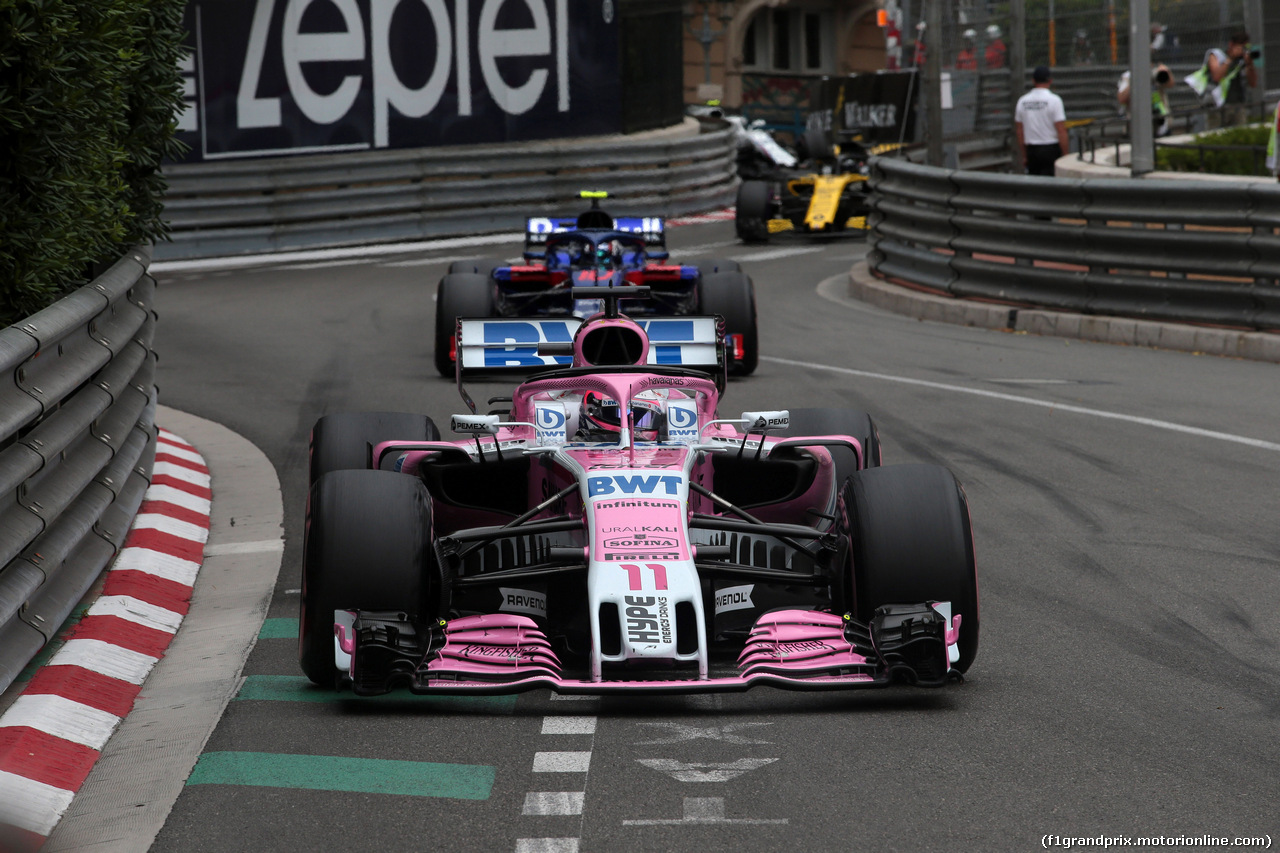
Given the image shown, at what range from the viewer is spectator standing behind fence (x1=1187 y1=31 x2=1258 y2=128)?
82.2 ft

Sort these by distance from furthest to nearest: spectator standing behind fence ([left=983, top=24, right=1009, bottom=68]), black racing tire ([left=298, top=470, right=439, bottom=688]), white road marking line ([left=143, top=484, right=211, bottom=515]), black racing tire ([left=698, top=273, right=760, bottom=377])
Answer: spectator standing behind fence ([left=983, top=24, right=1009, bottom=68]), black racing tire ([left=698, top=273, right=760, bottom=377]), white road marking line ([left=143, top=484, right=211, bottom=515]), black racing tire ([left=298, top=470, right=439, bottom=688])

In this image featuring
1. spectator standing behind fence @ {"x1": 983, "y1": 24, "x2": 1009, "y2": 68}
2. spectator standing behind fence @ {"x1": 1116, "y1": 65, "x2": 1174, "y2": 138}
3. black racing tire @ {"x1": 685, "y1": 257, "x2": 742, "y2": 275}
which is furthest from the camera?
spectator standing behind fence @ {"x1": 983, "y1": 24, "x2": 1009, "y2": 68}

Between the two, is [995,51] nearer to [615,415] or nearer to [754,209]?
[754,209]

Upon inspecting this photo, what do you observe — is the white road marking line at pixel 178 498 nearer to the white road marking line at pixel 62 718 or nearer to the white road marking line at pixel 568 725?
the white road marking line at pixel 62 718

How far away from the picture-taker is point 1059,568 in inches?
282

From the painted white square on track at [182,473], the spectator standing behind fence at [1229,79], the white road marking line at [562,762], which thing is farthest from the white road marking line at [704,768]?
the spectator standing behind fence at [1229,79]

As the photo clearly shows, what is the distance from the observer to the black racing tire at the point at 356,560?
5.51 m

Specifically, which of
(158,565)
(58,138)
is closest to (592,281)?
(158,565)

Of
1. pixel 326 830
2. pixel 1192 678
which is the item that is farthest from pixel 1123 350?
pixel 326 830

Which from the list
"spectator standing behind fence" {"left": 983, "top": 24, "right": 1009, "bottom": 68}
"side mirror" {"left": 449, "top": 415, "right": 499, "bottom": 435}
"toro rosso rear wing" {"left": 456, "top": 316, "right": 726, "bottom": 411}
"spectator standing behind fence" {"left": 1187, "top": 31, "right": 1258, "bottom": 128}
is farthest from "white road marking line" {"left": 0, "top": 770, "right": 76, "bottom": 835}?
"spectator standing behind fence" {"left": 983, "top": 24, "right": 1009, "bottom": 68}

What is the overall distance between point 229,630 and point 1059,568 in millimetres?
3310

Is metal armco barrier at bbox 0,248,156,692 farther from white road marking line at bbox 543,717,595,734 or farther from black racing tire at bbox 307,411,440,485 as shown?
white road marking line at bbox 543,717,595,734

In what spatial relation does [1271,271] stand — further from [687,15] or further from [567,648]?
[687,15]

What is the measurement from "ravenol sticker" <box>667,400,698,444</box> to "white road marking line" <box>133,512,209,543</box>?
256 cm
